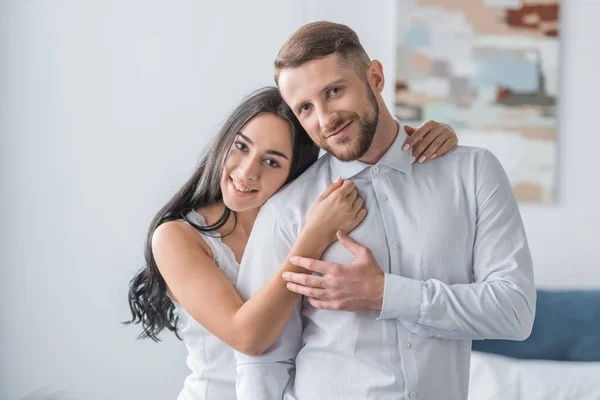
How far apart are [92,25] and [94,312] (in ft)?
4.19

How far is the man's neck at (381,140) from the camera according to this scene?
1578 millimetres

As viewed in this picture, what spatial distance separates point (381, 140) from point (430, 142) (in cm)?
12

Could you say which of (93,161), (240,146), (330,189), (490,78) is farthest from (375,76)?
(93,161)

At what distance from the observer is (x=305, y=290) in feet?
4.67

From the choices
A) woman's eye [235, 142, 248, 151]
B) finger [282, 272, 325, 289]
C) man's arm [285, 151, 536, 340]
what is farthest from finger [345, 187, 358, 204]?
woman's eye [235, 142, 248, 151]

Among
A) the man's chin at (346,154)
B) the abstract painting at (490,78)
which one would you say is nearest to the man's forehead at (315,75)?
the man's chin at (346,154)

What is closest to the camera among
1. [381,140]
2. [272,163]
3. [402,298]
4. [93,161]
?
[402,298]

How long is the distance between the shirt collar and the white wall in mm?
1399

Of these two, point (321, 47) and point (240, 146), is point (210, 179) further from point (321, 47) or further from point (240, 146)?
point (321, 47)

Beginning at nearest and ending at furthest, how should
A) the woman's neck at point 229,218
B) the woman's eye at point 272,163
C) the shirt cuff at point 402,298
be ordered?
the shirt cuff at point 402,298 < the woman's eye at point 272,163 < the woman's neck at point 229,218

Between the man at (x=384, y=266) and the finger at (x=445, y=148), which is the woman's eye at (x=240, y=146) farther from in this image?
the finger at (x=445, y=148)

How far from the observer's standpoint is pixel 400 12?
2.78 metres

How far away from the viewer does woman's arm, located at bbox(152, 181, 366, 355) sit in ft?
4.79

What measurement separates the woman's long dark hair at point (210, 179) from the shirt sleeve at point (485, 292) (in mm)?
485
